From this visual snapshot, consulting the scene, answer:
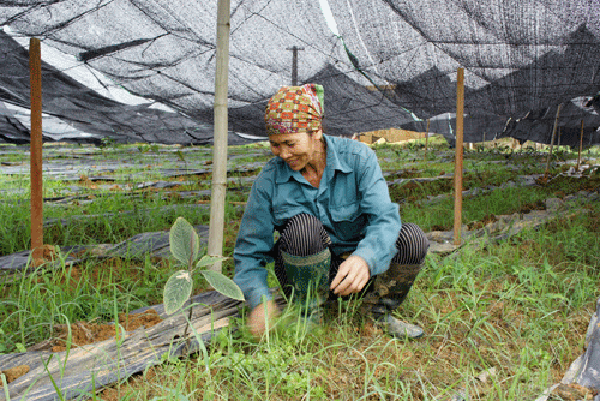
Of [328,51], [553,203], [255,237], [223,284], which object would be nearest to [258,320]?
[255,237]

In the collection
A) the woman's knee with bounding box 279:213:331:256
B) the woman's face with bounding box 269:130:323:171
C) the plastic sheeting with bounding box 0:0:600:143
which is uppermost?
the plastic sheeting with bounding box 0:0:600:143

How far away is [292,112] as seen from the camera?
1.46 metres

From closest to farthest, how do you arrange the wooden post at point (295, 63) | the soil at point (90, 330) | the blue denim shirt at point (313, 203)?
the soil at point (90, 330), the blue denim shirt at point (313, 203), the wooden post at point (295, 63)

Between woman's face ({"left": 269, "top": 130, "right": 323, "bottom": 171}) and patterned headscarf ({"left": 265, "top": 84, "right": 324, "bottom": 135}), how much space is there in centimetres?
2

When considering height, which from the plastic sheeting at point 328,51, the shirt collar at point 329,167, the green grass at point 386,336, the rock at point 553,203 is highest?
the plastic sheeting at point 328,51

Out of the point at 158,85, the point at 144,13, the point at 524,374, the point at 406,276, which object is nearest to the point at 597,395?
the point at 524,374

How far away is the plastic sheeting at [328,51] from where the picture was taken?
258cm

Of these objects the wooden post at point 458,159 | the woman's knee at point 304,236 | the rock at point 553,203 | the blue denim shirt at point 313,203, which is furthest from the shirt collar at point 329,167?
the rock at point 553,203

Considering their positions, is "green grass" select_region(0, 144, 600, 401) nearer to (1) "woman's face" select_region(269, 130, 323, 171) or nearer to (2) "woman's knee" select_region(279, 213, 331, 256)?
(2) "woman's knee" select_region(279, 213, 331, 256)

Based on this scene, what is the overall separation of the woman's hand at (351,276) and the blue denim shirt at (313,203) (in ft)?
0.53

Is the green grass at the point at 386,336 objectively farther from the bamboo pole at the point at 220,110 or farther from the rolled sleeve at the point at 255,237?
the bamboo pole at the point at 220,110

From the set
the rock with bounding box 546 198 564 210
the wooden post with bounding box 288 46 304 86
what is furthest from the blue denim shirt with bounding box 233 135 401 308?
the rock with bounding box 546 198 564 210

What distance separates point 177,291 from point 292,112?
0.69 meters

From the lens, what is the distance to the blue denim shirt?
1.58 m
